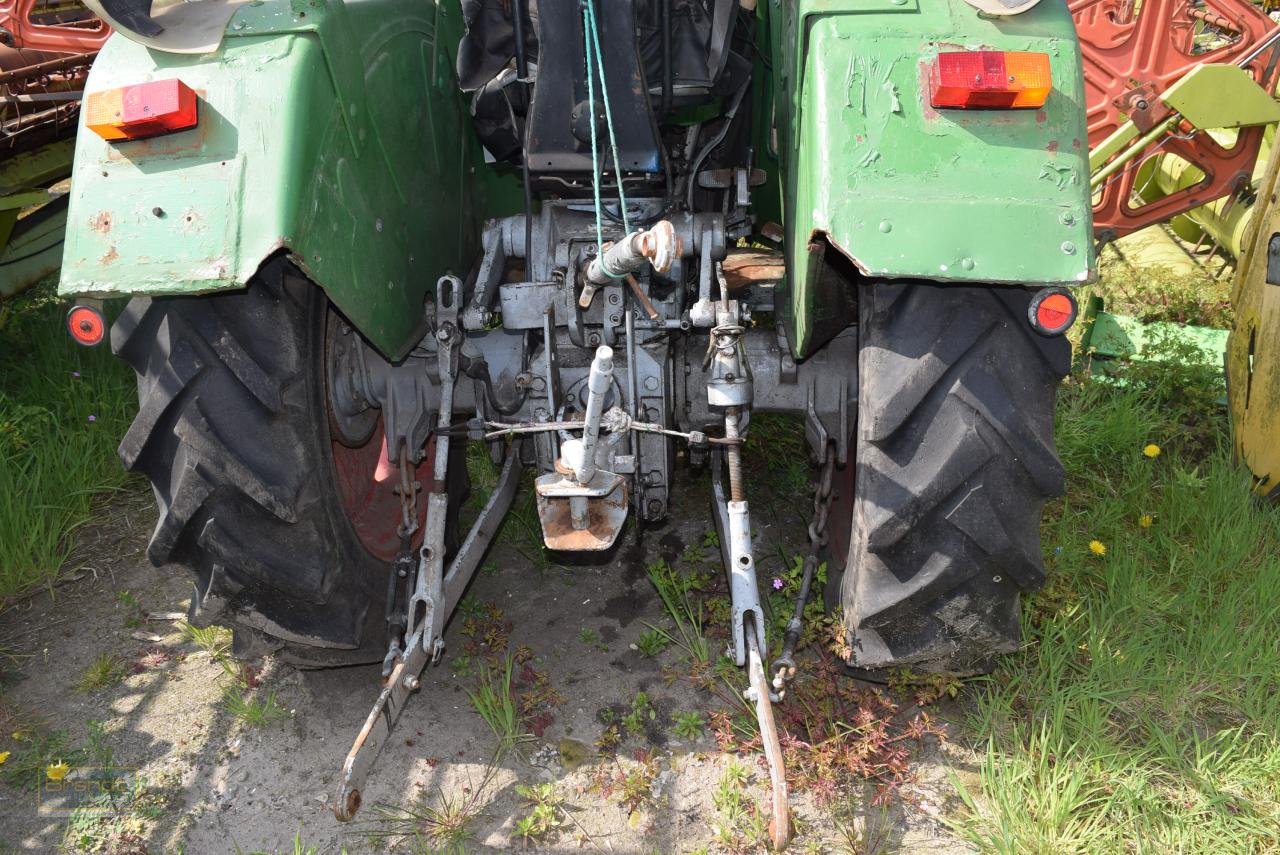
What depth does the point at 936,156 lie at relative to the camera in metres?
1.86

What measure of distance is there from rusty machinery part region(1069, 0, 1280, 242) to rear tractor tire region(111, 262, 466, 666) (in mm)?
3298

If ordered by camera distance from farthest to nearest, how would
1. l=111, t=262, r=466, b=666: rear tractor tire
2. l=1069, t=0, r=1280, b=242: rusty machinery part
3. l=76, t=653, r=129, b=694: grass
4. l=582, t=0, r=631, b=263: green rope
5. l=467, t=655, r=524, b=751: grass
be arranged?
l=1069, t=0, r=1280, b=242: rusty machinery part < l=76, t=653, r=129, b=694: grass < l=467, t=655, r=524, b=751: grass < l=582, t=0, r=631, b=263: green rope < l=111, t=262, r=466, b=666: rear tractor tire

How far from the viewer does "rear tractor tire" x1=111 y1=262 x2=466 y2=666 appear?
2088 millimetres

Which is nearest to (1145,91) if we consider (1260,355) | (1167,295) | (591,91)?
(1167,295)

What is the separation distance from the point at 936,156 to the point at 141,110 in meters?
1.41

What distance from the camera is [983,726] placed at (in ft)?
8.27

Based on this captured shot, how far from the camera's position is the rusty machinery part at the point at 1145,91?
13.7ft

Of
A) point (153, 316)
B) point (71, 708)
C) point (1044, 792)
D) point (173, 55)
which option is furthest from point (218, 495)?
point (1044, 792)

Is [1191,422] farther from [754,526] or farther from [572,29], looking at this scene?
[572,29]

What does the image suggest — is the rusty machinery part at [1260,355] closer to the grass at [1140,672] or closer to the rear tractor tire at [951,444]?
the grass at [1140,672]

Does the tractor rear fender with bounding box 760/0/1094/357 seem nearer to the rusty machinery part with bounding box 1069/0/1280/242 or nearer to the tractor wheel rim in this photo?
the tractor wheel rim

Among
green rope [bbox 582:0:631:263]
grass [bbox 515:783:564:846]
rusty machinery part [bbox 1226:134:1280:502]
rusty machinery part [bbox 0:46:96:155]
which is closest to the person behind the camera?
green rope [bbox 582:0:631:263]

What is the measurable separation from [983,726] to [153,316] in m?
2.07

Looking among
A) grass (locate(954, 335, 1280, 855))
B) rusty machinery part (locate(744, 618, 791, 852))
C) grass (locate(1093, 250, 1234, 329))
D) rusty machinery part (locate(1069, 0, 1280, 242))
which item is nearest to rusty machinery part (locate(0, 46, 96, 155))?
rusty machinery part (locate(744, 618, 791, 852))
